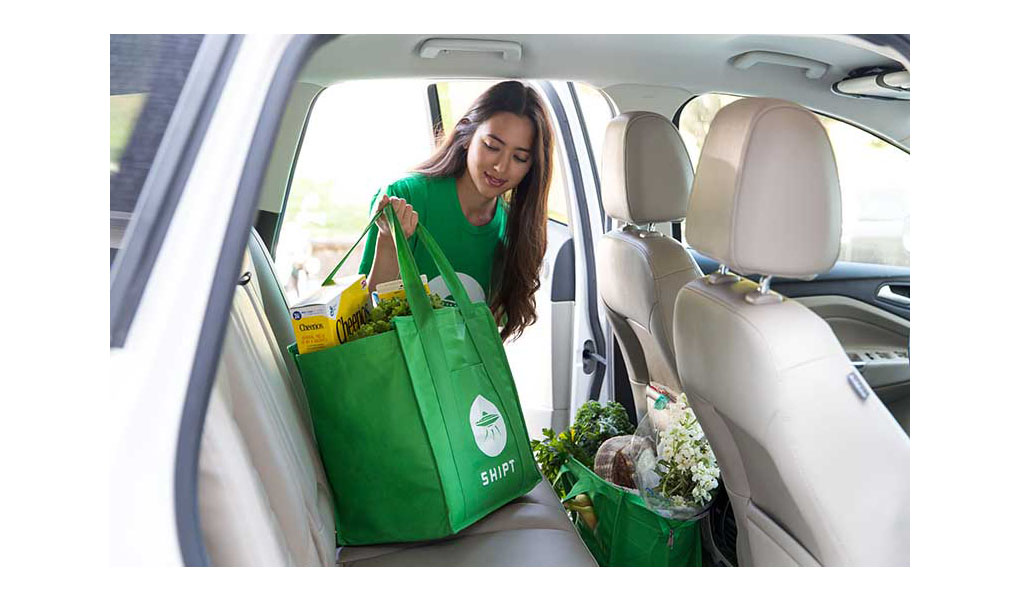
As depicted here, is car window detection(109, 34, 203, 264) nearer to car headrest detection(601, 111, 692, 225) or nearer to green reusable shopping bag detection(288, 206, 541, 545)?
green reusable shopping bag detection(288, 206, 541, 545)

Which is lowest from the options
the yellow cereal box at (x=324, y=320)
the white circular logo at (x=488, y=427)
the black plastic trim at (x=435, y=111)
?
the white circular logo at (x=488, y=427)

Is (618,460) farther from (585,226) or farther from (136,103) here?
(136,103)

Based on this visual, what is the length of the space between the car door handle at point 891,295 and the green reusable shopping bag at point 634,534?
114 centimetres

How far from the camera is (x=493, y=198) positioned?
247 cm

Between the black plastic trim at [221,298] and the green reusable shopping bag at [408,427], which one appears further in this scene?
the green reusable shopping bag at [408,427]

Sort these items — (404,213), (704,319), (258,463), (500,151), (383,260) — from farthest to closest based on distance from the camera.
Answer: (500,151), (383,260), (404,213), (704,319), (258,463)

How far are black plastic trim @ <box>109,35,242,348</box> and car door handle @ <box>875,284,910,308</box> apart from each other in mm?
2236

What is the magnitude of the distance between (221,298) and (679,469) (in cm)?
121

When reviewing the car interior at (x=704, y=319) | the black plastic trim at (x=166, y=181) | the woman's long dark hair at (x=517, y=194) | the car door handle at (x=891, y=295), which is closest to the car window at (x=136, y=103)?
the black plastic trim at (x=166, y=181)

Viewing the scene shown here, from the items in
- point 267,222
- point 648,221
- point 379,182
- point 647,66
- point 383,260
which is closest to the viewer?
point 383,260

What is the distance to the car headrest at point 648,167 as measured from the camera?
1963 mm

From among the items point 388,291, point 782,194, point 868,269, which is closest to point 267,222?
point 388,291

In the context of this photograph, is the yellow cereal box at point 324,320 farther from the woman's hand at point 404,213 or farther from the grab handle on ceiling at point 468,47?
the grab handle on ceiling at point 468,47
